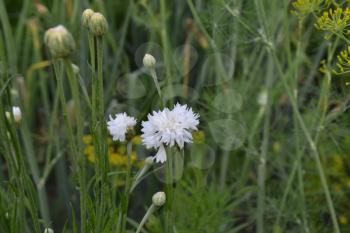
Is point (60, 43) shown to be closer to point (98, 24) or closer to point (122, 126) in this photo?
point (98, 24)

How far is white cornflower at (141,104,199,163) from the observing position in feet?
2.83

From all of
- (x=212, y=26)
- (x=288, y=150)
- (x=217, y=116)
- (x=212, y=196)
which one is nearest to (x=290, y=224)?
(x=288, y=150)

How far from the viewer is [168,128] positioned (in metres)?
0.86

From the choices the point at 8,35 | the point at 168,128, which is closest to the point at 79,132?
the point at 168,128

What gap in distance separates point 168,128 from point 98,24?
0.56 ft

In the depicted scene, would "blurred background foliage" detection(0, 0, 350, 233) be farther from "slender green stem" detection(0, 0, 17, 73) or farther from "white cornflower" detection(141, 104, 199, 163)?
"white cornflower" detection(141, 104, 199, 163)

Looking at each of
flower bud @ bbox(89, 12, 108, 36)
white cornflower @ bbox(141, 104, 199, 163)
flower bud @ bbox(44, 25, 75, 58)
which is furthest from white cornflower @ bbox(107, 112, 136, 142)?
flower bud @ bbox(44, 25, 75, 58)

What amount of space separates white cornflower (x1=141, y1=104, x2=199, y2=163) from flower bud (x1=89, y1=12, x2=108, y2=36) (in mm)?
147

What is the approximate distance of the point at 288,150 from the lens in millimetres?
1806

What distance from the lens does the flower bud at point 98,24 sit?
0.80 m

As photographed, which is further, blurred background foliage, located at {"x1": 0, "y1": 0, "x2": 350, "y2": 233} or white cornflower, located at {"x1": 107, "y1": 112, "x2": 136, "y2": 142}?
blurred background foliage, located at {"x1": 0, "y1": 0, "x2": 350, "y2": 233}

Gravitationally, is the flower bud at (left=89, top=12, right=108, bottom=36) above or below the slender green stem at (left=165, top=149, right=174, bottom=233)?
above

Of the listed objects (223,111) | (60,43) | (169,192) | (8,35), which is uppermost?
(8,35)

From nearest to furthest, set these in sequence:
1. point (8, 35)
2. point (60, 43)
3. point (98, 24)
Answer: point (60, 43)
point (98, 24)
point (8, 35)
